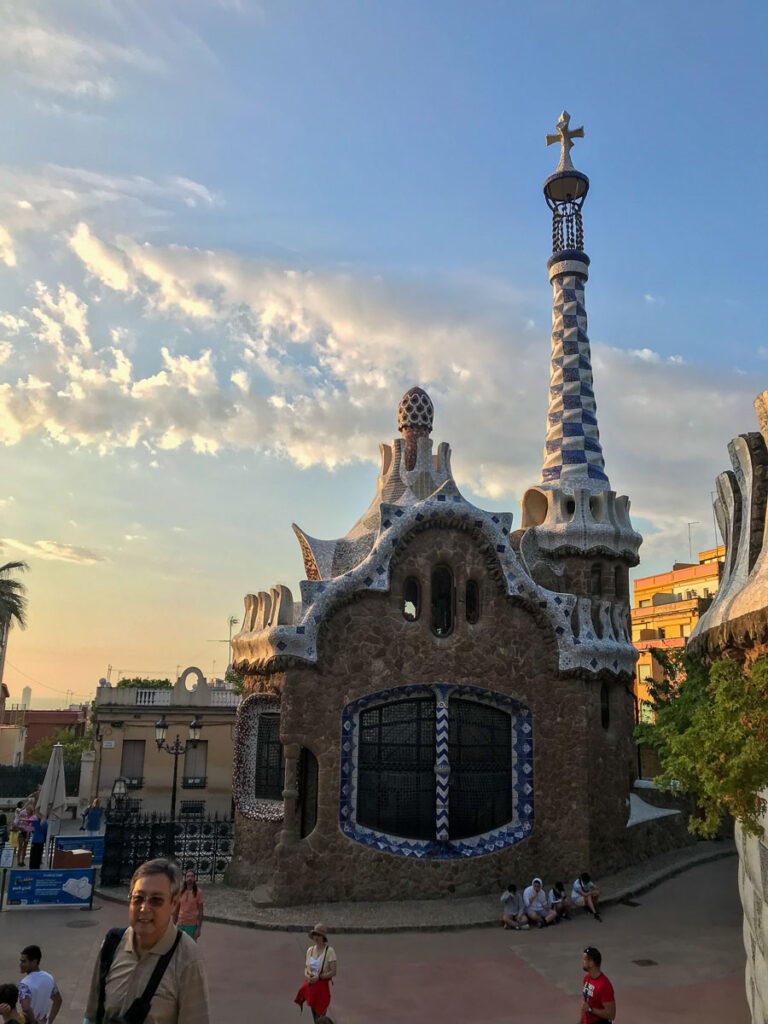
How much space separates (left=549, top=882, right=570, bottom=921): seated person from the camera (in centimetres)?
1128

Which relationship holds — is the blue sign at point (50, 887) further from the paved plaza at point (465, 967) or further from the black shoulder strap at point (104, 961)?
the black shoulder strap at point (104, 961)

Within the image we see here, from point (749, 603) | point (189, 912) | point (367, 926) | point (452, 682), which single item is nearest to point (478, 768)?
point (452, 682)

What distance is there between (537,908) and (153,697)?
674 inches

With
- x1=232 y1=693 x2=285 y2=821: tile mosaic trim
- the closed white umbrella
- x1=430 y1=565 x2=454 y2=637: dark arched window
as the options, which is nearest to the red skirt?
x1=232 y1=693 x2=285 y2=821: tile mosaic trim

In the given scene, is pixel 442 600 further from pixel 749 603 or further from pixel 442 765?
pixel 749 603

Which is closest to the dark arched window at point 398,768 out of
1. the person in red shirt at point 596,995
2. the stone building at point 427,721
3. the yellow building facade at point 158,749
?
the stone building at point 427,721

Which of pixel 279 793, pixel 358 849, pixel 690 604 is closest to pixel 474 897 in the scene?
pixel 358 849

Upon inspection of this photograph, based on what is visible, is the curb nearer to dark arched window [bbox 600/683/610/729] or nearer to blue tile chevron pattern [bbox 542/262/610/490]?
dark arched window [bbox 600/683/610/729]

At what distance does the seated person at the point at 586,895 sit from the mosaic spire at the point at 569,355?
25.6 ft

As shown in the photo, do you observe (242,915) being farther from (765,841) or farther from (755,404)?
(755,404)

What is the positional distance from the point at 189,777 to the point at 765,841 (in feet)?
71.7

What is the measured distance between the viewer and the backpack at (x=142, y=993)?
2.82 m

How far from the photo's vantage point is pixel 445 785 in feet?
41.3

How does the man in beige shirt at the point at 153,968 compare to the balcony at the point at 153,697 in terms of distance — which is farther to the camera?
the balcony at the point at 153,697
